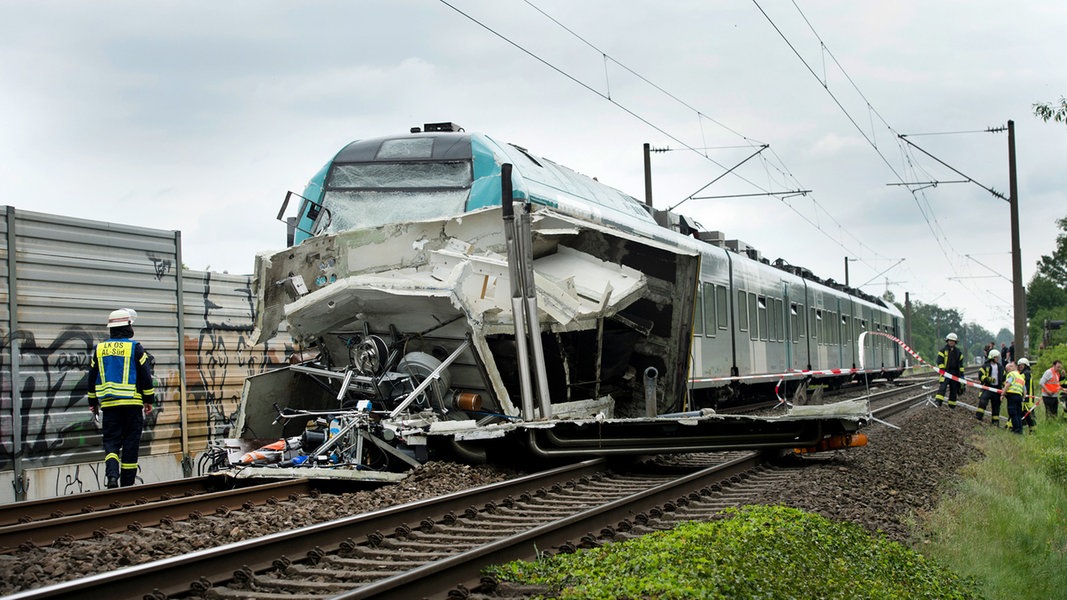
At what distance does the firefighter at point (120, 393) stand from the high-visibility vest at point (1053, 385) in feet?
59.8

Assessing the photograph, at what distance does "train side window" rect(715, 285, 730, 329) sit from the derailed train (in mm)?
4131

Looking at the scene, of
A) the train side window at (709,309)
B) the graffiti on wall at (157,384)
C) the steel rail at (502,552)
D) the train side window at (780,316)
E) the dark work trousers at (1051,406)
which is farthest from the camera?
the train side window at (780,316)

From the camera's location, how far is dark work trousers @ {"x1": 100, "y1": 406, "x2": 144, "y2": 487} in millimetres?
9117

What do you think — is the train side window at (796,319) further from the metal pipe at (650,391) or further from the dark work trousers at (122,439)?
the dark work trousers at (122,439)

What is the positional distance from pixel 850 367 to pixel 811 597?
88.1 feet

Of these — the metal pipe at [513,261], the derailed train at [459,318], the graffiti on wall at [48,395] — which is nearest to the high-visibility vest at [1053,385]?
the derailed train at [459,318]

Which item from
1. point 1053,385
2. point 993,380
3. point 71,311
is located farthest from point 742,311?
point 71,311

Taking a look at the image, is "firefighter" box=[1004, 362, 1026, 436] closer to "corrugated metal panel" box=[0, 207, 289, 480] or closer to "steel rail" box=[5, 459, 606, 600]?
"corrugated metal panel" box=[0, 207, 289, 480]

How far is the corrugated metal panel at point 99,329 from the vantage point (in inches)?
385

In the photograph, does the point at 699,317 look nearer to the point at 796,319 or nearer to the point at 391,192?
the point at 391,192

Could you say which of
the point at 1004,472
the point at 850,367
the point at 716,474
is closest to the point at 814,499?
the point at 716,474

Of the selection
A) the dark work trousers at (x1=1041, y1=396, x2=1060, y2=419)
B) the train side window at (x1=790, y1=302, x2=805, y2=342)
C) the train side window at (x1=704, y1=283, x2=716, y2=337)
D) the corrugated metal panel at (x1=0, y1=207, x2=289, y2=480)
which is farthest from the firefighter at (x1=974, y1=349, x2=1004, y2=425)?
the corrugated metal panel at (x1=0, y1=207, x2=289, y2=480)

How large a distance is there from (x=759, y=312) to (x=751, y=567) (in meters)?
15.4

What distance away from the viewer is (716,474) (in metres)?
10.2
